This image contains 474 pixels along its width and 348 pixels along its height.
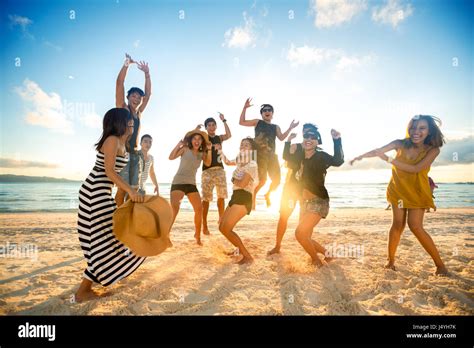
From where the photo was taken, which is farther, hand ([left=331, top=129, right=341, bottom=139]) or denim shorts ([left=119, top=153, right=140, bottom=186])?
denim shorts ([left=119, top=153, right=140, bottom=186])

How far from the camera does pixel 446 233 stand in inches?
316

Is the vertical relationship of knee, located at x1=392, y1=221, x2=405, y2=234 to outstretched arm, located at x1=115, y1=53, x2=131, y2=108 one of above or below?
below

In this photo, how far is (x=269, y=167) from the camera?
614 centimetres

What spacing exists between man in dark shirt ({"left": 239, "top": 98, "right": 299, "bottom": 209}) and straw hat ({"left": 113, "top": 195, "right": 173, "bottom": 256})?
123 inches

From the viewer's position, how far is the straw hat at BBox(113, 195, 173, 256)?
3.08 metres

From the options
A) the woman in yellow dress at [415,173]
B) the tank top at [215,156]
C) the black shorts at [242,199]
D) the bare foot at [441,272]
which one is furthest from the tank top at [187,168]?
the bare foot at [441,272]

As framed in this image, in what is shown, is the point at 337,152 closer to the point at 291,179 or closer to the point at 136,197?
the point at 291,179

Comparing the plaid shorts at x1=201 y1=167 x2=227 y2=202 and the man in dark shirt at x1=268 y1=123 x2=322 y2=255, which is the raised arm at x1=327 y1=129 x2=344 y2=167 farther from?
the plaid shorts at x1=201 y1=167 x2=227 y2=202

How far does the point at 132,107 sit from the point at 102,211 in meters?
2.60

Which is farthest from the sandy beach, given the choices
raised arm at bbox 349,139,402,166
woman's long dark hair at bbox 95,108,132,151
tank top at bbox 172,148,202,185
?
woman's long dark hair at bbox 95,108,132,151

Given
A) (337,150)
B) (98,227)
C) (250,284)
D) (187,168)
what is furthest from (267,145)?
(98,227)
